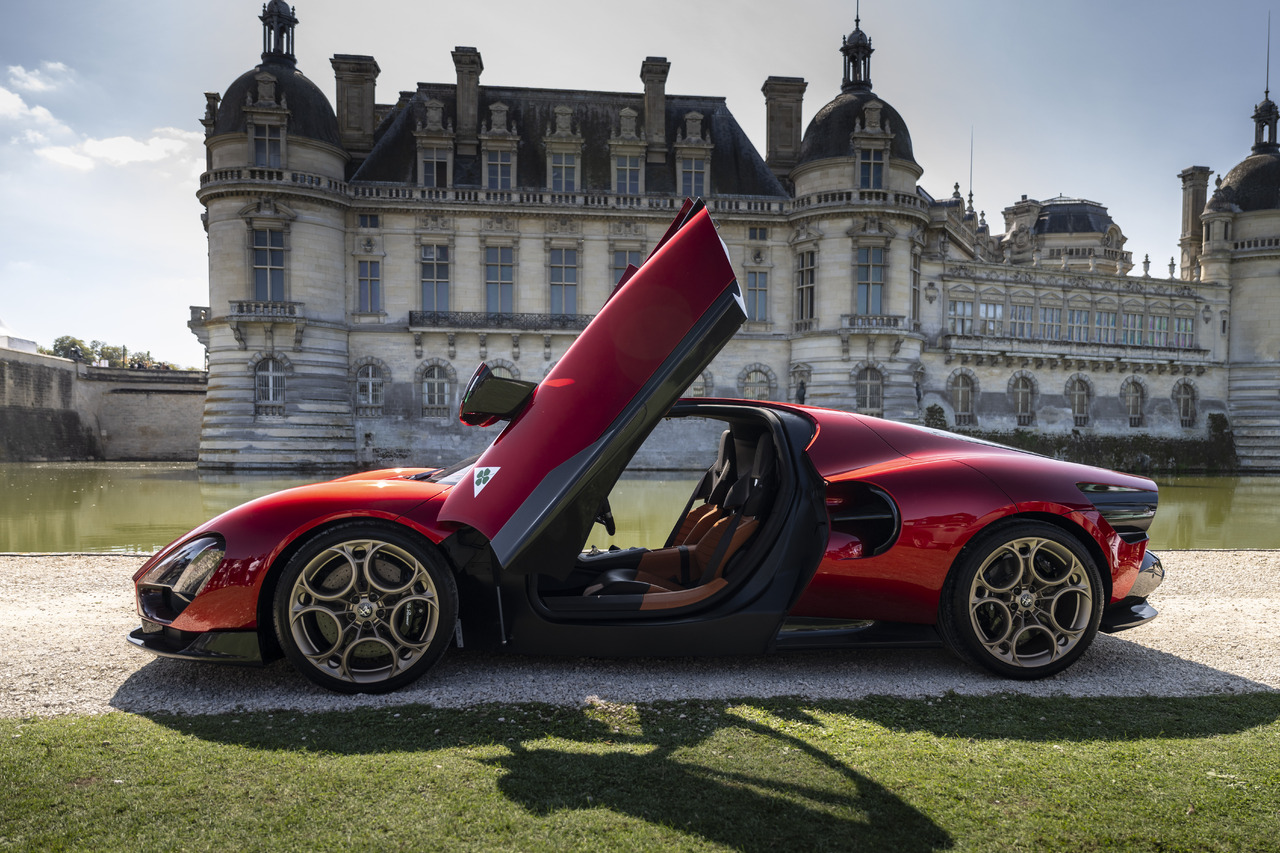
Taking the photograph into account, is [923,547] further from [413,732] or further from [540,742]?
[413,732]

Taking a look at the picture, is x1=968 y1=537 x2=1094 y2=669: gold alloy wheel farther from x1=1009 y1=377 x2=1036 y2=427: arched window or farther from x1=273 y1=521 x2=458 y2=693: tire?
x1=1009 y1=377 x2=1036 y2=427: arched window

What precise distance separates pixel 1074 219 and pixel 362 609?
176 feet

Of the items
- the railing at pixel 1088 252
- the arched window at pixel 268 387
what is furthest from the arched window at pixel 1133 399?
the arched window at pixel 268 387

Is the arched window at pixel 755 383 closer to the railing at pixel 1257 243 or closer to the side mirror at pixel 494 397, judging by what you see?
the railing at pixel 1257 243

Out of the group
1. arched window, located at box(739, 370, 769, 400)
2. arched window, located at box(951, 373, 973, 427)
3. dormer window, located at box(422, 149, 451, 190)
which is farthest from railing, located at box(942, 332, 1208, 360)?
dormer window, located at box(422, 149, 451, 190)

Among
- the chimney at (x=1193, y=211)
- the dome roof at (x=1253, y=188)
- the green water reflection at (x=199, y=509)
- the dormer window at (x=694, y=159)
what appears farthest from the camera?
the chimney at (x=1193, y=211)

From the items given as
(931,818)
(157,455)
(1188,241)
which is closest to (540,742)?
(931,818)

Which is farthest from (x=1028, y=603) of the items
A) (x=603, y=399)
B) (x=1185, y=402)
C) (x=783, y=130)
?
(x=1185, y=402)

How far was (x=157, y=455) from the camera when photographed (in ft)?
139

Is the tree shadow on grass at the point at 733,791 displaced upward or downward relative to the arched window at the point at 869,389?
downward

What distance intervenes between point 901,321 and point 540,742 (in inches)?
1105

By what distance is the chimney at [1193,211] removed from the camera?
136 feet

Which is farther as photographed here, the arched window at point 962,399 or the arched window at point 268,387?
the arched window at point 962,399

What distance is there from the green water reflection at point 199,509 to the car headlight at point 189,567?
610cm
